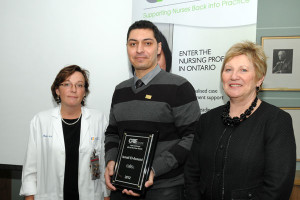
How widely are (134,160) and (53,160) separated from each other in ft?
3.34

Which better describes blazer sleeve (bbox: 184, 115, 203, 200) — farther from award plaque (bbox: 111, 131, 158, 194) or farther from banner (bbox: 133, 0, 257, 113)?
banner (bbox: 133, 0, 257, 113)

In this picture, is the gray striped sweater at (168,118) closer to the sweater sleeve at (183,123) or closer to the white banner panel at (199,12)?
the sweater sleeve at (183,123)

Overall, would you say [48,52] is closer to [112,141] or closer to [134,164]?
[112,141]

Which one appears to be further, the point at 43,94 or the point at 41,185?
the point at 43,94

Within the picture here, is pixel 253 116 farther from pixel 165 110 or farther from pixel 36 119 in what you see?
pixel 36 119

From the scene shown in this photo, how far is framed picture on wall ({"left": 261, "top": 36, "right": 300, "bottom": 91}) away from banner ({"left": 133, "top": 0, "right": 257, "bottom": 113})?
108 cm

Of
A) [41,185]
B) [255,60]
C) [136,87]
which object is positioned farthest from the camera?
[41,185]

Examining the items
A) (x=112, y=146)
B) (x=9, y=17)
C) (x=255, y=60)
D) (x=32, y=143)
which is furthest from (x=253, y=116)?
(x=9, y=17)

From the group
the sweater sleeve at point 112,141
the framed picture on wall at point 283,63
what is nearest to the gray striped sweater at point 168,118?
the sweater sleeve at point 112,141

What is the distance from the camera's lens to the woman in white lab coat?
2541 mm

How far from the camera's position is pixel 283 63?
3279 mm

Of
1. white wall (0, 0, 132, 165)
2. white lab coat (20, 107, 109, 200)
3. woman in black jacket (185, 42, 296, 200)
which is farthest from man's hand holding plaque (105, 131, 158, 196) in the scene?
white wall (0, 0, 132, 165)

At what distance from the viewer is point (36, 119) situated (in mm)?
2678

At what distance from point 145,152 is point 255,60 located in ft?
3.06
